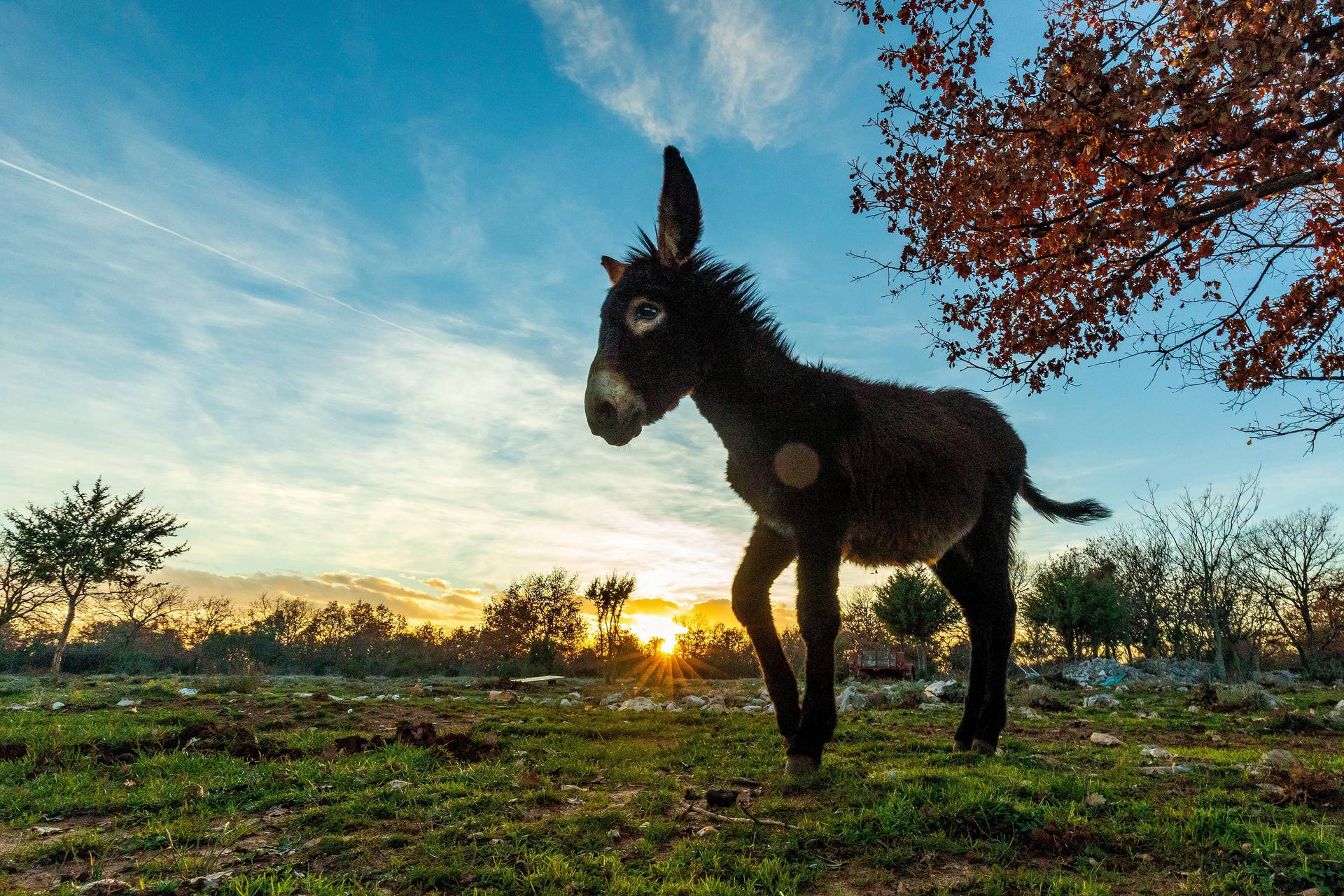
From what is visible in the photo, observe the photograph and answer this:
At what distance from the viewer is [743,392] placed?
490 centimetres

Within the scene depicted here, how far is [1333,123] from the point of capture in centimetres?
560

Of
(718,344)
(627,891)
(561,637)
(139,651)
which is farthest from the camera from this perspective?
(561,637)

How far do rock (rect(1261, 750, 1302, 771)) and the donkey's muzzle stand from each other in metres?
6.07

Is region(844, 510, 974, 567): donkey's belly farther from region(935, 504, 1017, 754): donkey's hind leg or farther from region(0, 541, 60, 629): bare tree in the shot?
region(0, 541, 60, 629): bare tree

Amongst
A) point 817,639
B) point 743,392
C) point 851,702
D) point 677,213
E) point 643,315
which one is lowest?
point 851,702

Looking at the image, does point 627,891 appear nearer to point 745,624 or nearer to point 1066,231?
point 745,624

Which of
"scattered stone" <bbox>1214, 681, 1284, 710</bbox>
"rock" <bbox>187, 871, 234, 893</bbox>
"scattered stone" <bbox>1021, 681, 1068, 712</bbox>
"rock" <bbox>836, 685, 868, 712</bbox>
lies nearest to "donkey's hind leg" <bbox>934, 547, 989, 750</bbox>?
"rock" <bbox>836, 685, 868, 712</bbox>

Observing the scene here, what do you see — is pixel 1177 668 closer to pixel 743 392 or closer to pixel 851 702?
pixel 851 702

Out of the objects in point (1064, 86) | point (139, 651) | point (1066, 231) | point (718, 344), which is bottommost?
point (139, 651)

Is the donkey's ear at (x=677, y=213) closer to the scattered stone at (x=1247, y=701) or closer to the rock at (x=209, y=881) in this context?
the rock at (x=209, y=881)

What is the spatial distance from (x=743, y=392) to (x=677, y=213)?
1.50m

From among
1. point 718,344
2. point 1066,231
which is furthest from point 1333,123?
point 718,344

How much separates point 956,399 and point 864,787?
4.37 m

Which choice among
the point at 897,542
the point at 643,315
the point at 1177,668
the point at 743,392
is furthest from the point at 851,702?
the point at 1177,668
